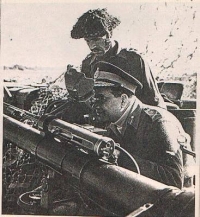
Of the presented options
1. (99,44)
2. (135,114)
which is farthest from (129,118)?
(99,44)

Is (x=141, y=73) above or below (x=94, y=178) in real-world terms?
above

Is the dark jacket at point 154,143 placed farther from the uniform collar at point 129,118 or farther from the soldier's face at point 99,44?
the soldier's face at point 99,44

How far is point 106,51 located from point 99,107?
171 mm

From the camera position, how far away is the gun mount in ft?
5.22

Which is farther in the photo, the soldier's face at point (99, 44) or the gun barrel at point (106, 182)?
the soldier's face at point (99, 44)

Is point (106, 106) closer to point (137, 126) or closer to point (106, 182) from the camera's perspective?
point (137, 126)

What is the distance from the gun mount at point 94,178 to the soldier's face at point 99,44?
0.24 m

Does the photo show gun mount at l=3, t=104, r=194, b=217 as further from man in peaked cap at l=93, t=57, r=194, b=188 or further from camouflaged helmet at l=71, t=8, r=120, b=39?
camouflaged helmet at l=71, t=8, r=120, b=39

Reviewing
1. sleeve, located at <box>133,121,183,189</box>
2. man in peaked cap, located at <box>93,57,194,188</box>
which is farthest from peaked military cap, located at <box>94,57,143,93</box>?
sleeve, located at <box>133,121,183,189</box>

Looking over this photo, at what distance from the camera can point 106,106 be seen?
1.69 metres

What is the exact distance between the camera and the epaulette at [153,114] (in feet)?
5.42

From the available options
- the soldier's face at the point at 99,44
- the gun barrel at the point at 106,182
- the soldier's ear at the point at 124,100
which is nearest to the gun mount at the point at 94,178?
the gun barrel at the point at 106,182

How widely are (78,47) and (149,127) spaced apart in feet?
1.08

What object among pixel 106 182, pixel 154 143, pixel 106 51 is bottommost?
pixel 106 182
